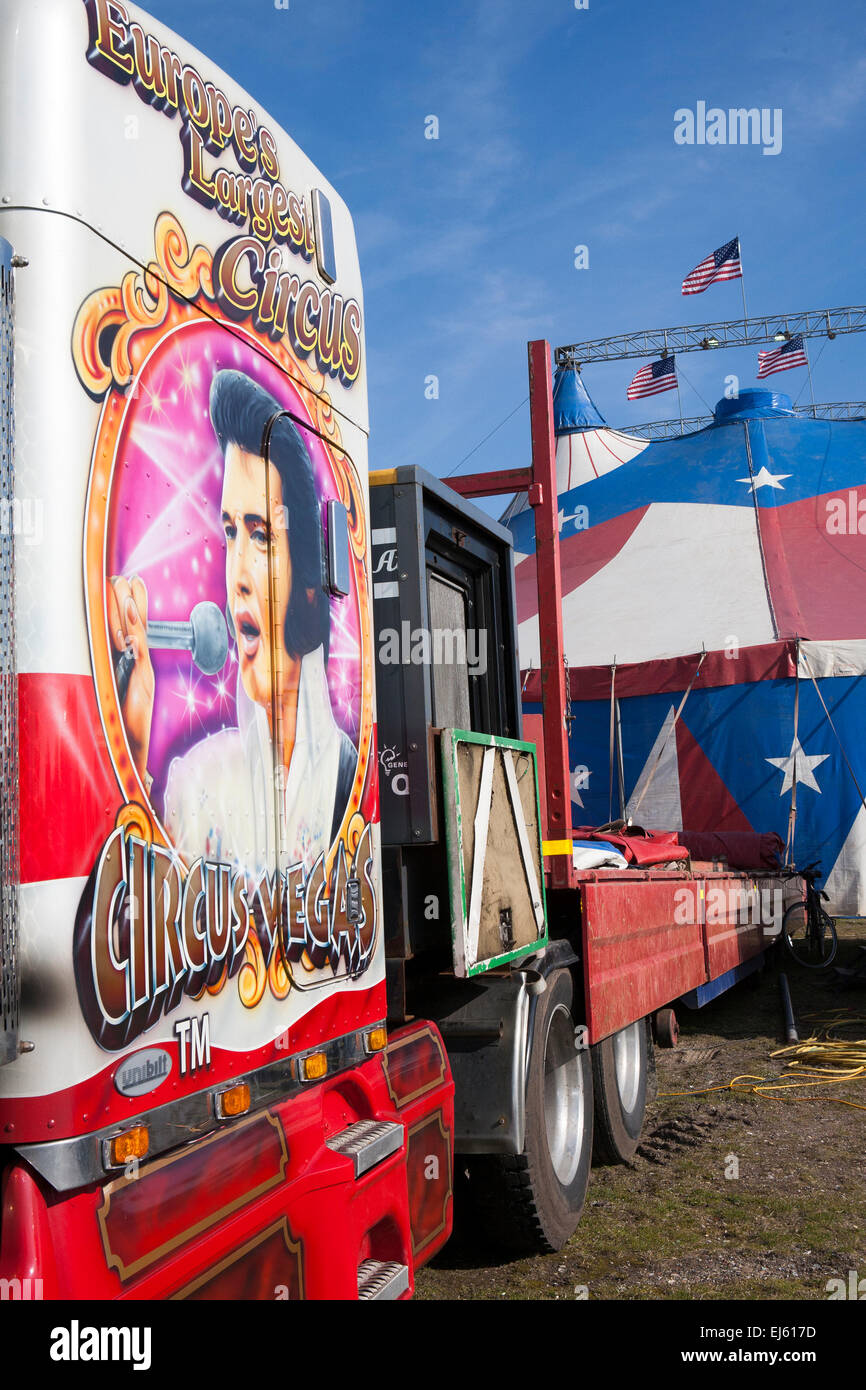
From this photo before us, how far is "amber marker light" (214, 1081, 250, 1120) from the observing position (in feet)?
8.23

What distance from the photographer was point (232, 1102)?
101 inches

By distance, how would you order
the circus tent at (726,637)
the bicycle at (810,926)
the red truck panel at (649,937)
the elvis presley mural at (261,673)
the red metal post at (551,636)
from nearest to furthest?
the elvis presley mural at (261,673), the red metal post at (551,636), the red truck panel at (649,937), the bicycle at (810,926), the circus tent at (726,637)

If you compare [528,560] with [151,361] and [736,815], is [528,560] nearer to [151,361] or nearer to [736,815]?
[736,815]

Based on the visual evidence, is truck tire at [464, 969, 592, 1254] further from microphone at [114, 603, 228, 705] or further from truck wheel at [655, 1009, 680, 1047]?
microphone at [114, 603, 228, 705]

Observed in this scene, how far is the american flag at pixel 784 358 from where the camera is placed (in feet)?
86.0

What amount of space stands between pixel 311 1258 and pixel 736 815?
13.5 m

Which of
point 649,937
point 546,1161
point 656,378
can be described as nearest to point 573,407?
point 656,378

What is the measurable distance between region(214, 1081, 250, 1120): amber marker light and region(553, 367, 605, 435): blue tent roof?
22.0m

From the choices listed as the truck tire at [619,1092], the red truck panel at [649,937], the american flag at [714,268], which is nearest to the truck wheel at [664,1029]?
the red truck panel at [649,937]

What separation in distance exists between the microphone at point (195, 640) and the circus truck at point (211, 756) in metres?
0.01

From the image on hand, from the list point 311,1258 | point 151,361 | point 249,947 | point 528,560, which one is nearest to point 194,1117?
point 249,947

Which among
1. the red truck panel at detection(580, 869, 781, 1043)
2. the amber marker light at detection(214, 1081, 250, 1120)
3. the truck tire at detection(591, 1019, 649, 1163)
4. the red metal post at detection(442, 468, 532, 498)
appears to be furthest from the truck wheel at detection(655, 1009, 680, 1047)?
the amber marker light at detection(214, 1081, 250, 1120)

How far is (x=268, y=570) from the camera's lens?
290 cm

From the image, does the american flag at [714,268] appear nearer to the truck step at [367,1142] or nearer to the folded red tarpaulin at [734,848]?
the folded red tarpaulin at [734,848]
